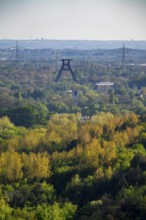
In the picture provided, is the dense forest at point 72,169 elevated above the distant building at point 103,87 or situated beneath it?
elevated above

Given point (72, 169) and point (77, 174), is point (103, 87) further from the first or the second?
point (77, 174)

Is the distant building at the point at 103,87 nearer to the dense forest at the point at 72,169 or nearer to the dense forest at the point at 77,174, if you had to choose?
the dense forest at the point at 72,169

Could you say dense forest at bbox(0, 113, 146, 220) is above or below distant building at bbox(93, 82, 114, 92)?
above

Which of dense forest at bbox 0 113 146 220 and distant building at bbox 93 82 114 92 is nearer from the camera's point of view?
dense forest at bbox 0 113 146 220

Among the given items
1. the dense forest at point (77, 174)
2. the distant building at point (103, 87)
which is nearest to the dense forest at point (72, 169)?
the dense forest at point (77, 174)

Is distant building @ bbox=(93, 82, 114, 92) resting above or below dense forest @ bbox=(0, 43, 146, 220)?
below

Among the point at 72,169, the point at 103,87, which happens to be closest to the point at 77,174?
the point at 72,169

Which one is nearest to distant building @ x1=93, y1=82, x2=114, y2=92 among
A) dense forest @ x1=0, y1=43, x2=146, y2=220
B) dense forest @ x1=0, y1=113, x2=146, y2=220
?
dense forest @ x1=0, y1=43, x2=146, y2=220

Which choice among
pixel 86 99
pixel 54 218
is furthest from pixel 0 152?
pixel 86 99

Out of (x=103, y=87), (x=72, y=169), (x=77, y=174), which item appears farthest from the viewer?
(x=103, y=87)

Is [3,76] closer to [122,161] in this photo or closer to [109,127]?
[109,127]

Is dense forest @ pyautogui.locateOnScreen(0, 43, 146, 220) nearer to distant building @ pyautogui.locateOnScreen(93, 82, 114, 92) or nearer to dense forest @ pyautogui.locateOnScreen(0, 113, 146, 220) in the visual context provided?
dense forest @ pyautogui.locateOnScreen(0, 113, 146, 220)

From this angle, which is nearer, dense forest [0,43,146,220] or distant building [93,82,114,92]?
dense forest [0,43,146,220]

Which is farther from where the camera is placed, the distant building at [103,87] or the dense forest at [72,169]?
the distant building at [103,87]
